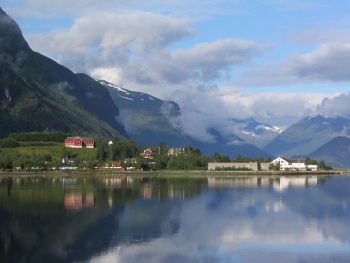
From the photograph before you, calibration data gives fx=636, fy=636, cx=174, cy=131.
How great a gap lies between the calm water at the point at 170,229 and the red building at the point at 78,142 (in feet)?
354

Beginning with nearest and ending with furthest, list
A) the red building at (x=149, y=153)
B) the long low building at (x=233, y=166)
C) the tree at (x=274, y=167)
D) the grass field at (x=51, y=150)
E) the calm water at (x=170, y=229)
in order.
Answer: the calm water at (x=170, y=229), the grass field at (x=51, y=150), the long low building at (x=233, y=166), the tree at (x=274, y=167), the red building at (x=149, y=153)

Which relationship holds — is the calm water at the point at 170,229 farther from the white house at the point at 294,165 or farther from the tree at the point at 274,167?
the white house at the point at 294,165

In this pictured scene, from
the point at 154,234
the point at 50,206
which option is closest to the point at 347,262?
the point at 154,234

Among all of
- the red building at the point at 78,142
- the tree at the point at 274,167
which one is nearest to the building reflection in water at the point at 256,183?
the tree at the point at 274,167

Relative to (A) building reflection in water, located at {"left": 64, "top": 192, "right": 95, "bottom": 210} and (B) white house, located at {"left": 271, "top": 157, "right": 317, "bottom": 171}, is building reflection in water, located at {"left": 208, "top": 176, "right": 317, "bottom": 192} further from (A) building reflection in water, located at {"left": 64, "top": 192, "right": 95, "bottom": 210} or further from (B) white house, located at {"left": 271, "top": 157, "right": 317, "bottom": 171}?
→ (B) white house, located at {"left": 271, "top": 157, "right": 317, "bottom": 171}

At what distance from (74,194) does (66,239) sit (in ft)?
109

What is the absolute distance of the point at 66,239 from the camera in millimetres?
40344

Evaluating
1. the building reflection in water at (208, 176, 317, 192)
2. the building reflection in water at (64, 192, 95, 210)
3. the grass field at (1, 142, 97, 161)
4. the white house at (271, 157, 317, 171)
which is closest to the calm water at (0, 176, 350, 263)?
the building reflection in water at (64, 192, 95, 210)

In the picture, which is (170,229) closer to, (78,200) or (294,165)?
(78,200)

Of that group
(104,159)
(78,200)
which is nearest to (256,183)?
(78,200)

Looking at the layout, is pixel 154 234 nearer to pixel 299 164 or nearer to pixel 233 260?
pixel 233 260

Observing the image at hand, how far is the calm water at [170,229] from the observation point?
3609cm

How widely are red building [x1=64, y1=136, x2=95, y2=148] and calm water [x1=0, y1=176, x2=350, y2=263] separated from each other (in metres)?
108

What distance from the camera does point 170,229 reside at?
45.3 meters
